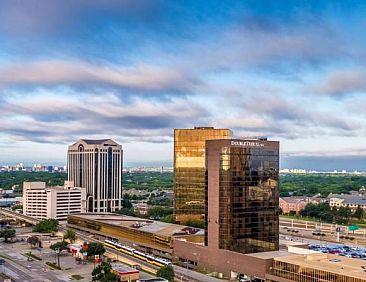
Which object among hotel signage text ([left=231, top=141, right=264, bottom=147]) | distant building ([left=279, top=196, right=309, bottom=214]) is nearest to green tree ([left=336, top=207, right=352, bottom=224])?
distant building ([left=279, top=196, right=309, bottom=214])

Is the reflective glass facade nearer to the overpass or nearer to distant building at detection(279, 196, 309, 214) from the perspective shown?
the overpass

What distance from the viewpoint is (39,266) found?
8800cm

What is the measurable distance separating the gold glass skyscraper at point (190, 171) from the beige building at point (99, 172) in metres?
61.2

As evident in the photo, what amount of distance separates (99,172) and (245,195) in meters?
101

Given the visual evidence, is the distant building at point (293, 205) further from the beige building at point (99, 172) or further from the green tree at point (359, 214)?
the beige building at point (99, 172)

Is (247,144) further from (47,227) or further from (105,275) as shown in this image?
(47,227)

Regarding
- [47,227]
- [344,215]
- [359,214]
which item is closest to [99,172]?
[47,227]

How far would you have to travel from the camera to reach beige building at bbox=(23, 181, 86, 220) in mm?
155625

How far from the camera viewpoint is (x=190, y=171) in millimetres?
114188

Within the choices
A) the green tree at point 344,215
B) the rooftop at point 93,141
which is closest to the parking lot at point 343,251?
the green tree at point 344,215

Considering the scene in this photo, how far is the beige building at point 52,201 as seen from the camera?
156m

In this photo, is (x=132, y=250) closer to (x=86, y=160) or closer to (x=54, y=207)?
(x=54, y=207)

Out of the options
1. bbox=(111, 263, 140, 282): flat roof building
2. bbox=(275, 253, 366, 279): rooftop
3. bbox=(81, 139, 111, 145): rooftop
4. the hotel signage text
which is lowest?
bbox=(111, 263, 140, 282): flat roof building

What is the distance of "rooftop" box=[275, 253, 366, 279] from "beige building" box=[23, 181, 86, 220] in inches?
3922
